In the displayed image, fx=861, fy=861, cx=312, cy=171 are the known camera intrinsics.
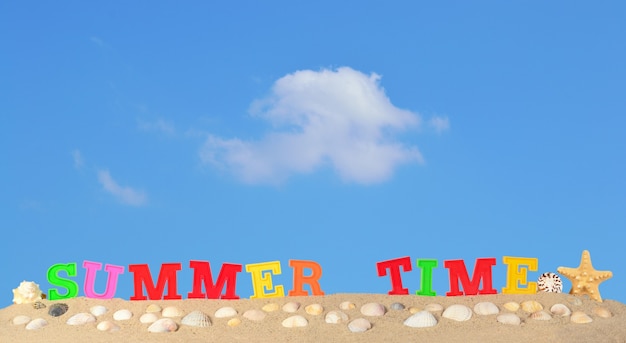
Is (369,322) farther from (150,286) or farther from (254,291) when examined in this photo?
(150,286)

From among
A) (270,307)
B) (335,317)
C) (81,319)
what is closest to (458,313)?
(335,317)

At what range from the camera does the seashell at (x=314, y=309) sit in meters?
15.9

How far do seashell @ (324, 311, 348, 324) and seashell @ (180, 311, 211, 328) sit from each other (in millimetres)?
2167

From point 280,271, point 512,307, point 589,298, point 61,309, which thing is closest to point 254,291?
point 280,271

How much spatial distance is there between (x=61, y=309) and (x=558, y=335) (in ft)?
30.3

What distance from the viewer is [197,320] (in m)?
15.7

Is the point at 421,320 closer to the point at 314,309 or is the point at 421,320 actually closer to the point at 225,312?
the point at 314,309

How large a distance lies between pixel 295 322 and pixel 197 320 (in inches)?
71.4

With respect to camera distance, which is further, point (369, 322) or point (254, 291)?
point (254, 291)

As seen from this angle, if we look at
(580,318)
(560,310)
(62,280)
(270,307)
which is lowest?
(580,318)

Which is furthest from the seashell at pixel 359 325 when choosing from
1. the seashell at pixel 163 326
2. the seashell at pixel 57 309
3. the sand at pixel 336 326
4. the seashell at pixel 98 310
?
the seashell at pixel 57 309

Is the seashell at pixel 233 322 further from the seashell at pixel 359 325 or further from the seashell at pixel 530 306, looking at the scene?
the seashell at pixel 530 306

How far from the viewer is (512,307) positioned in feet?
52.7

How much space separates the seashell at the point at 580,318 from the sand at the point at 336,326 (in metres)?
0.13
